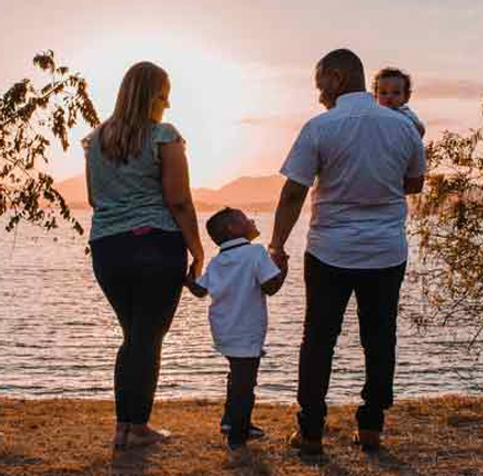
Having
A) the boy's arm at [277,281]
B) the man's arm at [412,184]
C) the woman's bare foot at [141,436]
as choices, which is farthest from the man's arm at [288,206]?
the woman's bare foot at [141,436]

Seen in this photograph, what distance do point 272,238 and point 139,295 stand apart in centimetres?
80

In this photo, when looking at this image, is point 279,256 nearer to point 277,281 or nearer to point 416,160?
point 277,281

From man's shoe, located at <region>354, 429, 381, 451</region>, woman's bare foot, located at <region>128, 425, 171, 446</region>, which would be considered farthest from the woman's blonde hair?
man's shoe, located at <region>354, 429, 381, 451</region>

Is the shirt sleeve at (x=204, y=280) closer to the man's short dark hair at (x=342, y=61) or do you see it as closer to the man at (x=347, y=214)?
the man at (x=347, y=214)

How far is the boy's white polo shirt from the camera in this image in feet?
18.2

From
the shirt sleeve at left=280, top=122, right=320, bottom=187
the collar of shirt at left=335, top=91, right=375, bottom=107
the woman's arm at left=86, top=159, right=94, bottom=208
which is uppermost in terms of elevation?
the collar of shirt at left=335, top=91, right=375, bottom=107

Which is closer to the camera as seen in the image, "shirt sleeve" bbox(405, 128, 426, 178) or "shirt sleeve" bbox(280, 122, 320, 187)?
"shirt sleeve" bbox(280, 122, 320, 187)

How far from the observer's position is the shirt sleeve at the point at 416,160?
17.4ft

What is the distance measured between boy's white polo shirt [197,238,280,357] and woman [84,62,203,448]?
22 centimetres

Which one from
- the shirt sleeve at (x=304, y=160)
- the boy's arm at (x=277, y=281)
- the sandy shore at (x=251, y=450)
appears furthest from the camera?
the boy's arm at (x=277, y=281)

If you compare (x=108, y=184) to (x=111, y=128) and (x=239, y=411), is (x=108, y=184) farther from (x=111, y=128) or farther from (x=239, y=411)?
(x=239, y=411)

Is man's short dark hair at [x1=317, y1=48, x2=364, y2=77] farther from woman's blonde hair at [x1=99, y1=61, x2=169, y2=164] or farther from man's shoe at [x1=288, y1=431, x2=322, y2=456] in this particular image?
man's shoe at [x1=288, y1=431, x2=322, y2=456]

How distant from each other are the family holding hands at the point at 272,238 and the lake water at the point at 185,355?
391cm

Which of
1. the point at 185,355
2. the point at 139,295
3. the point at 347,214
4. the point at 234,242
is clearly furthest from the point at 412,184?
the point at 185,355
